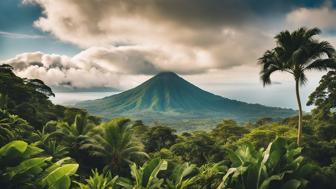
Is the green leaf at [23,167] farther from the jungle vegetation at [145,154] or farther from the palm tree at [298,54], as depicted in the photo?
the palm tree at [298,54]

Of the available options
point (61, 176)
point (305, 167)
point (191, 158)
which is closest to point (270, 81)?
point (305, 167)

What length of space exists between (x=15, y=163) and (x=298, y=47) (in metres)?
13.5

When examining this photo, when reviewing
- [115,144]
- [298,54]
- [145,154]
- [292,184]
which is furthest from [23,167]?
[115,144]

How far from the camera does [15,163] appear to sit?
616 cm

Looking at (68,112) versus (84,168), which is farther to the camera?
(68,112)

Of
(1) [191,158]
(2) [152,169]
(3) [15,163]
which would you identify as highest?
(3) [15,163]

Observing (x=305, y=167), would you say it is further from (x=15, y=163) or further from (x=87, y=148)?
(x=87, y=148)

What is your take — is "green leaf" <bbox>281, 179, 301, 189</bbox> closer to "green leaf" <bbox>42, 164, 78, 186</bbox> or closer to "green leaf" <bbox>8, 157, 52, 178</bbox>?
"green leaf" <bbox>42, 164, 78, 186</bbox>

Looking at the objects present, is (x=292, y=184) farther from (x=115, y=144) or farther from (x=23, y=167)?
(x=115, y=144)

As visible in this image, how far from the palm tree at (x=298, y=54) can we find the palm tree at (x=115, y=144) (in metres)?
10.8

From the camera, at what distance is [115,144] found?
24047 mm

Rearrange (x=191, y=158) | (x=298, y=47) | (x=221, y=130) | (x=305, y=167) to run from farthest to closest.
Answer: (x=221, y=130) → (x=191, y=158) → (x=298, y=47) → (x=305, y=167)

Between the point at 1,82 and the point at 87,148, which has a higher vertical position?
the point at 1,82

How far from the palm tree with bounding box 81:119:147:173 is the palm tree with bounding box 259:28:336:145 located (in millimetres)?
10840
